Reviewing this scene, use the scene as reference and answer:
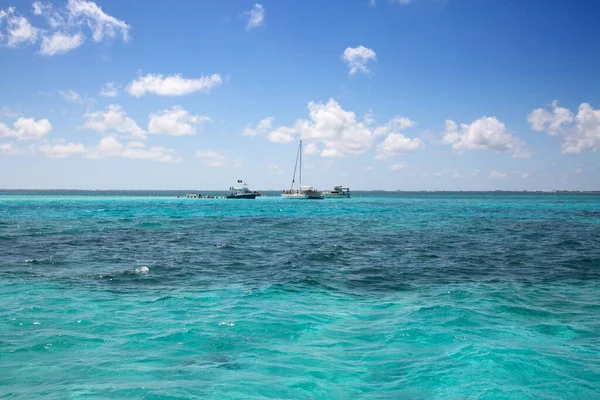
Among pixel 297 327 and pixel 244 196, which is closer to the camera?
pixel 297 327

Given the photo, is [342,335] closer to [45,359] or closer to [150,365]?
[150,365]

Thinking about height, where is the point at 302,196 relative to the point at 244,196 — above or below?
above

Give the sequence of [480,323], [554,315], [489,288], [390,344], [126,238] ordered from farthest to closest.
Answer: [126,238]
[489,288]
[554,315]
[480,323]
[390,344]

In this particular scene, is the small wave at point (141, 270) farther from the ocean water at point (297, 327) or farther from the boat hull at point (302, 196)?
the boat hull at point (302, 196)

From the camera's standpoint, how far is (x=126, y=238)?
3092 centimetres

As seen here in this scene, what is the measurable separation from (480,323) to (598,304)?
199 inches

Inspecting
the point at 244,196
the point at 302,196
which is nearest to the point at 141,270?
the point at 244,196

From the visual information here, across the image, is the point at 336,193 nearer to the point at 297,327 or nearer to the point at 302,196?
the point at 302,196

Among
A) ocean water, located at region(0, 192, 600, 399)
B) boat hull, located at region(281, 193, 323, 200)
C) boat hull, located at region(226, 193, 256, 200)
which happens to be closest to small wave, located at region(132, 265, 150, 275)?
ocean water, located at region(0, 192, 600, 399)

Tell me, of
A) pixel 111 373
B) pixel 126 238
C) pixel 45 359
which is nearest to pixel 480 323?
pixel 111 373

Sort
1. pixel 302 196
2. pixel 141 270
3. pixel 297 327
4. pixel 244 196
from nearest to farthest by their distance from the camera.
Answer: pixel 297 327, pixel 141 270, pixel 244 196, pixel 302 196

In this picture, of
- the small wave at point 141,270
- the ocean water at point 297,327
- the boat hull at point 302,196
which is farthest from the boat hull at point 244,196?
the small wave at point 141,270

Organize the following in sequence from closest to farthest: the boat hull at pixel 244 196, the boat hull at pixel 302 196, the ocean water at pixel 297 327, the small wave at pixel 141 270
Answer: the ocean water at pixel 297 327 → the small wave at pixel 141 270 → the boat hull at pixel 244 196 → the boat hull at pixel 302 196

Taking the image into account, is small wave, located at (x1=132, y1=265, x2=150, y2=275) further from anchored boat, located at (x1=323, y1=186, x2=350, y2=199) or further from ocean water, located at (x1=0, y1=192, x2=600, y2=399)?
anchored boat, located at (x1=323, y1=186, x2=350, y2=199)
